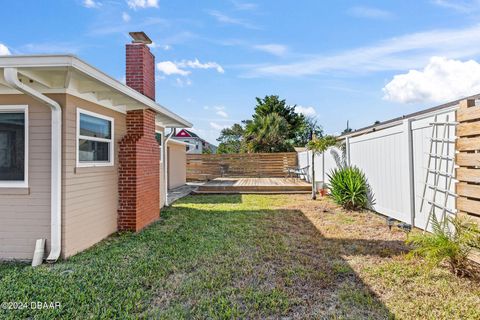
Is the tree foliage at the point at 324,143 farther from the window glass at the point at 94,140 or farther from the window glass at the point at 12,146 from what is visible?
the window glass at the point at 12,146

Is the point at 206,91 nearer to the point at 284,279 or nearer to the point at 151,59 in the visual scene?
the point at 151,59

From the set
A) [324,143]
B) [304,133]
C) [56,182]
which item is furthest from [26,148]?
[304,133]

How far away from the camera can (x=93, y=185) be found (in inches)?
197

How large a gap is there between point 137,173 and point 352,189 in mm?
5373

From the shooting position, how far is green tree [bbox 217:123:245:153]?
34.0m

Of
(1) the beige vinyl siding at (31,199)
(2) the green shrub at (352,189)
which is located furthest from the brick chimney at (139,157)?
(2) the green shrub at (352,189)

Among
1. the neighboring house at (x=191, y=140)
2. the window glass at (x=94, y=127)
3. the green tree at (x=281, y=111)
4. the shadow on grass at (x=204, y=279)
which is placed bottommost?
the shadow on grass at (x=204, y=279)

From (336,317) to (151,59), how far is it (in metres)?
6.74

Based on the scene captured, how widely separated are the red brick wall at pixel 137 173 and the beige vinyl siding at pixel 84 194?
0.14 metres

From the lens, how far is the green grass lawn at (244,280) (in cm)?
277

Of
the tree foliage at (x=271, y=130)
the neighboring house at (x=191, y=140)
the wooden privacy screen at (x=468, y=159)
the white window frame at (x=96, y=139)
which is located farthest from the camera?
the tree foliage at (x=271, y=130)

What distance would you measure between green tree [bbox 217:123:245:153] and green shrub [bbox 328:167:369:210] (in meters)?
25.2

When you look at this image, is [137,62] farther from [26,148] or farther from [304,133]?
[304,133]

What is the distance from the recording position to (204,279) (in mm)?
3537
